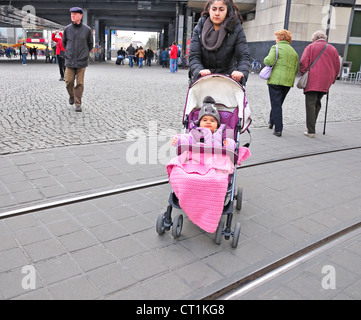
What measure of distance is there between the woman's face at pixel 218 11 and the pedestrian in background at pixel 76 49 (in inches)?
197

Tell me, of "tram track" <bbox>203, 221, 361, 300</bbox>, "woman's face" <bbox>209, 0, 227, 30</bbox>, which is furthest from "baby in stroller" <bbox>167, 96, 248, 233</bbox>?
"woman's face" <bbox>209, 0, 227, 30</bbox>

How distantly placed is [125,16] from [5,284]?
4388cm

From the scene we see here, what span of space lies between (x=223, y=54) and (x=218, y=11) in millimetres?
498

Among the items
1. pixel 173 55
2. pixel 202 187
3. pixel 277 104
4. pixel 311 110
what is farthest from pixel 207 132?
pixel 173 55

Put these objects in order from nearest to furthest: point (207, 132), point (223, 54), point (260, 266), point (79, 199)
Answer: point (260, 266)
point (207, 132)
point (79, 199)
point (223, 54)

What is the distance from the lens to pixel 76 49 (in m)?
8.49

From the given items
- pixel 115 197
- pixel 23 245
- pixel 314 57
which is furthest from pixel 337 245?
pixel 314 57

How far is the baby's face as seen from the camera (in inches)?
143

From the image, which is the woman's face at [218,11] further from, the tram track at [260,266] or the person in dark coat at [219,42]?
the tram track at [260,266]

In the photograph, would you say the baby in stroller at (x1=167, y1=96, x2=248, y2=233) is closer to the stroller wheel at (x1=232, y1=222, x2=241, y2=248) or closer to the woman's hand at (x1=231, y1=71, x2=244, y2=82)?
the stroller wheel at (x1=232, y1=222, x2=241, y2=248)

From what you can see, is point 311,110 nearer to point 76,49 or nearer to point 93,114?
point 93,114

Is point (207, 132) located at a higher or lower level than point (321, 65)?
lower

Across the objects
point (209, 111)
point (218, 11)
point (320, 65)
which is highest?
point (218, 11)

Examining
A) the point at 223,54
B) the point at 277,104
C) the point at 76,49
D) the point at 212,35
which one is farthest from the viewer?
the point at 76,49
